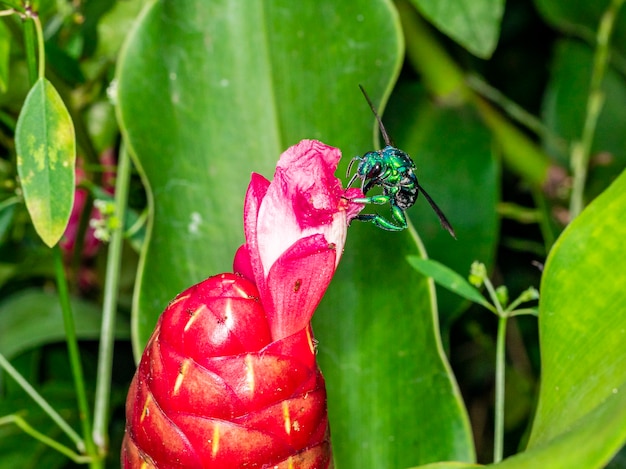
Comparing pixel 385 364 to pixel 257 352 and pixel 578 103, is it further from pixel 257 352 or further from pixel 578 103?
pixel 578 103

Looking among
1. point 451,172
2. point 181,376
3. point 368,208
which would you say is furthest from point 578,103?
point 181,376

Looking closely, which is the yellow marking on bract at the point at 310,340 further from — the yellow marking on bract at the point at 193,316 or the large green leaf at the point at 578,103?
the large green leaf at the point at 578,103

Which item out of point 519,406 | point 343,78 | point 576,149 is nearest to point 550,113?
point 576,149

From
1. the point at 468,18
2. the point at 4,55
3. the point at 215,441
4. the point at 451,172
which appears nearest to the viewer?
the point at 215,441

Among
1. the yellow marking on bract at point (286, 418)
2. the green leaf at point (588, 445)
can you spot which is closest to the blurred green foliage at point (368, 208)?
the green leaf at point (588, 445)

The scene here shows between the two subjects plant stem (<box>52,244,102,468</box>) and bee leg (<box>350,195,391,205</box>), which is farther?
plant stem (<box>52,244,102,468</box>)

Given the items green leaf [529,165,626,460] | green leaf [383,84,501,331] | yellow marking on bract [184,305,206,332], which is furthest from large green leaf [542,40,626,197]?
yellow marking on bract [184,305,206,332]

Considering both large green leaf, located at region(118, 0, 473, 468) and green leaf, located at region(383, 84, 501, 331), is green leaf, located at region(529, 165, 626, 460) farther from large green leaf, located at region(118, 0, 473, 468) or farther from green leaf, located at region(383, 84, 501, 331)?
green leaf, located at region(383, 84, 501, 331)
